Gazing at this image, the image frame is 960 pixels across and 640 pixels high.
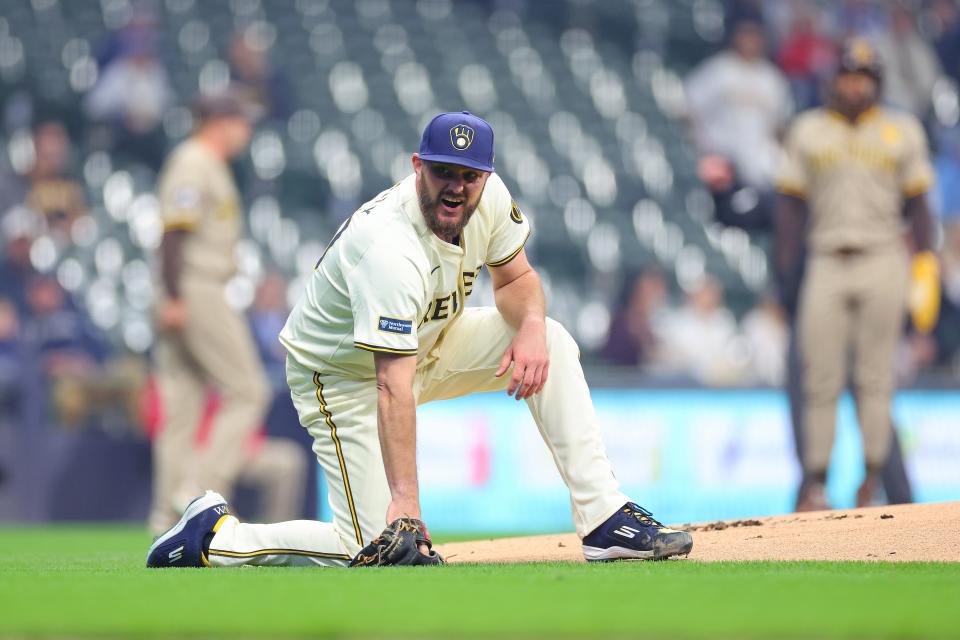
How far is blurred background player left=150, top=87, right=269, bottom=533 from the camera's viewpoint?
9.15 meters

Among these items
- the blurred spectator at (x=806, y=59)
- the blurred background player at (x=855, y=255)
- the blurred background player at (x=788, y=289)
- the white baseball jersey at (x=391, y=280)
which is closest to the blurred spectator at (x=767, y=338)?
the blurred background player at (x=788, y=289)

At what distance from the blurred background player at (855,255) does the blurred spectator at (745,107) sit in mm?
6378

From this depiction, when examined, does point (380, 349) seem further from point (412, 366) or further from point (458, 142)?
point (458, 142)

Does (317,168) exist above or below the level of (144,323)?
above

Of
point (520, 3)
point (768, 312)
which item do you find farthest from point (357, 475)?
point (520, 3)

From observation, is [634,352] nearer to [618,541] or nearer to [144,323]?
[144,323]

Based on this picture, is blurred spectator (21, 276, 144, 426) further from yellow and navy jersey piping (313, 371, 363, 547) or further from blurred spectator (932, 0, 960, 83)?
blurred spectator (932, 0, 960, 83)

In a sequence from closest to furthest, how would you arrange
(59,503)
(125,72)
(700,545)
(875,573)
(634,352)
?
1. (875,573)
2. (700,545)
3. (59,503)
4. (634,352)
5. (125,72)

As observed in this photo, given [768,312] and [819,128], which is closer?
[819,128]

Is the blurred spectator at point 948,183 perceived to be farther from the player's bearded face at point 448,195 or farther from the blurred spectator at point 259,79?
the player's bearded face at point 448,195

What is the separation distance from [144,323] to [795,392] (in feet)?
19.9

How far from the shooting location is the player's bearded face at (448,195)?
4.95 metres

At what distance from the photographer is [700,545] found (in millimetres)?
5664

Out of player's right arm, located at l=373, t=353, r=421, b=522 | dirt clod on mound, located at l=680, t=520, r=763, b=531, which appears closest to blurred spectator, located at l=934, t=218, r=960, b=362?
dirt clod on mound, located at l=680, t=520, r=763, b=531
